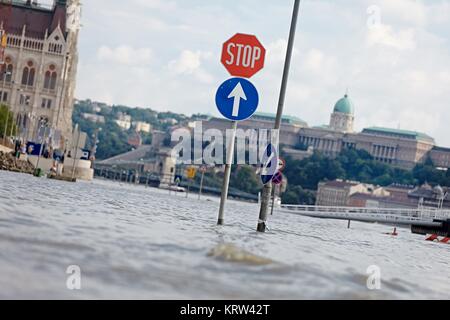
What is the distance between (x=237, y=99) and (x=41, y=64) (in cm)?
16271

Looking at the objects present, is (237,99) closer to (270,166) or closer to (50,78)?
(270,166)

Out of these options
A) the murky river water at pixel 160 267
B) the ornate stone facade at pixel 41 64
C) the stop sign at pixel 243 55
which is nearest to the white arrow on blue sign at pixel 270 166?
the stop sign at pixel 243 55

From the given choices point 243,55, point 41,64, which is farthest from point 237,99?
point 41,64

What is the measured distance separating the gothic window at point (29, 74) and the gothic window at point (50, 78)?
89.7 inches

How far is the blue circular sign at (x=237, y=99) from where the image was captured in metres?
18.5

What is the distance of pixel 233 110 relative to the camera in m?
18.9

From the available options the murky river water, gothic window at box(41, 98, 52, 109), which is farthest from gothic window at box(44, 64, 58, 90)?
the murky river water

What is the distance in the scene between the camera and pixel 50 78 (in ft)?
586

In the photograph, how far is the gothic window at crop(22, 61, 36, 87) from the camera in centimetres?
17875

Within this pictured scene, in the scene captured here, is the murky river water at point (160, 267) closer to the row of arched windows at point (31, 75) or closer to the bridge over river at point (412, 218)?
the bridge over river at point (412, 218)

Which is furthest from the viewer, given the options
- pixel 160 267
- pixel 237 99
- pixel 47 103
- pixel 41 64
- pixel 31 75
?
pixel 31 75
